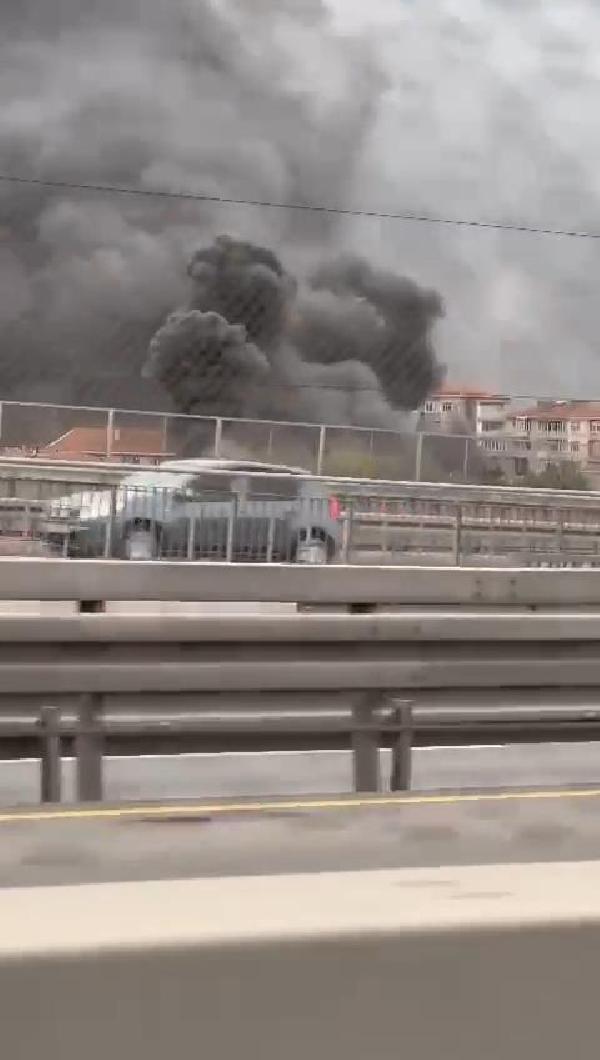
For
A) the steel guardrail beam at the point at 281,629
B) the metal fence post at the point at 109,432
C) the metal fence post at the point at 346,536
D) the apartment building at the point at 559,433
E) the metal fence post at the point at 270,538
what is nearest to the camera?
the steel guardrail beam at the point at 281,629

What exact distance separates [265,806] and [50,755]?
1.26 metres

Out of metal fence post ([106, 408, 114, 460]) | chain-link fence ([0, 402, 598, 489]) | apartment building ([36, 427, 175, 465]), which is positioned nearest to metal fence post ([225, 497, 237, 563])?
chain-link fence ([0, 402, 598, 489])

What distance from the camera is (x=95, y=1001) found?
65.5 inches

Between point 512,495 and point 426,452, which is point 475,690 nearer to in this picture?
point 512,495

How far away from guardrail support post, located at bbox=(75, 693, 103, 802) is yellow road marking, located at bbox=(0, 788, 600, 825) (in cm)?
83

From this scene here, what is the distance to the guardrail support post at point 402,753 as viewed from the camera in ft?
15.3

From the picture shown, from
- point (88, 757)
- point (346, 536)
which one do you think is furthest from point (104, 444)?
point (88, 757)

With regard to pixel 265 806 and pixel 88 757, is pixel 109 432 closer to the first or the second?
pixel 88 757

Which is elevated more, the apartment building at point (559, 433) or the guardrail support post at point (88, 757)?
the apartment building at point (559, 433)

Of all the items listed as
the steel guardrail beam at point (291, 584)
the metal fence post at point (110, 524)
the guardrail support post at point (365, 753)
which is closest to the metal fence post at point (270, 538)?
the metal fence post at point (110, 524)

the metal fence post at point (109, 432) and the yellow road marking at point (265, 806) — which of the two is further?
the metal fence post at point (109, 432)

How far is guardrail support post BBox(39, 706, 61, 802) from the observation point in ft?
14.6

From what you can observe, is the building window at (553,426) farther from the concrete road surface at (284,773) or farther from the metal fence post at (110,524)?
the concrete road surface at (284,773)

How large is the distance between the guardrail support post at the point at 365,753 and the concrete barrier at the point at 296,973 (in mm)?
2872
